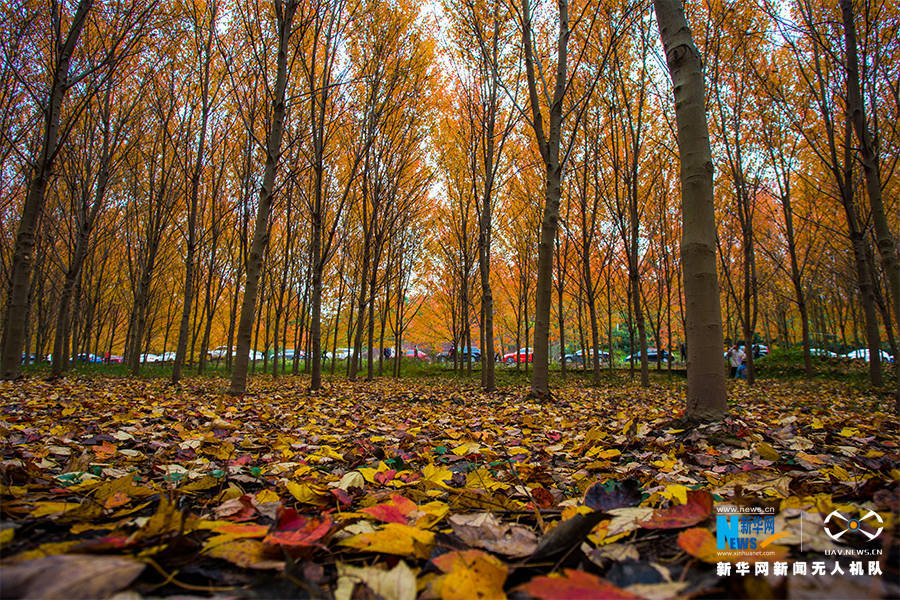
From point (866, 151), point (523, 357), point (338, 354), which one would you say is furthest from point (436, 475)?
point (338, 354)

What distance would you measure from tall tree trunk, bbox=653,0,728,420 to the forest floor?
0.38 metres

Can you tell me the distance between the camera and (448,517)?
105 centimetres

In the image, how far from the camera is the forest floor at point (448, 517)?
0.62m

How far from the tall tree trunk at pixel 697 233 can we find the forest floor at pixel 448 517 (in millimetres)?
383

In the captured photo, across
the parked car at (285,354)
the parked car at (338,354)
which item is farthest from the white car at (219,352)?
the parked car at (338,354)

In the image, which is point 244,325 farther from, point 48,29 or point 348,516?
point 48,29

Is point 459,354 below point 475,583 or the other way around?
below

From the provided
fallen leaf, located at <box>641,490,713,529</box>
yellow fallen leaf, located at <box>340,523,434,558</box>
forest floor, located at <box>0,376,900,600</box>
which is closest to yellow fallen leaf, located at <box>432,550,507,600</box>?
forest floor, located at <box>0,376,900,600</box>

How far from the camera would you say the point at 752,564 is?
0.65 metres

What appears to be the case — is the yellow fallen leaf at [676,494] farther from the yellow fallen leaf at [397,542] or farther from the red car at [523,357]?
the red car at [523,357]

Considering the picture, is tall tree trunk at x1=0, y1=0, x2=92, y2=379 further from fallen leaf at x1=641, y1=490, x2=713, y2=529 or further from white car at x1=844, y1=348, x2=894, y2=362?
white car at x1=844, y1=348, x2=894, y2=362

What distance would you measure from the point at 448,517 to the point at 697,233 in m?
2.54

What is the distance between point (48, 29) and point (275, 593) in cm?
1027

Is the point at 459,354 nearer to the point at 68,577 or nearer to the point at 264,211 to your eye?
the point at 264,211
